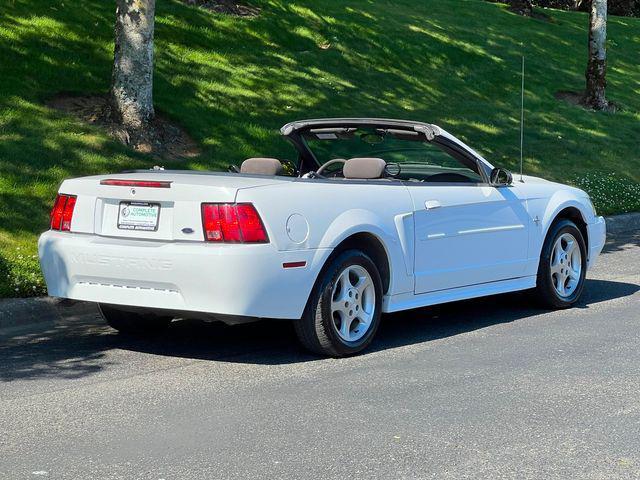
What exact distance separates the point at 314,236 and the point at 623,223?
29.3 ft

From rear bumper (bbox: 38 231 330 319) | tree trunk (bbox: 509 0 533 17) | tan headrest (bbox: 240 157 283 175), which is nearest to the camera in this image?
rear bumper (bbox: 38 231 330 319)

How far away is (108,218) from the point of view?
7594mm

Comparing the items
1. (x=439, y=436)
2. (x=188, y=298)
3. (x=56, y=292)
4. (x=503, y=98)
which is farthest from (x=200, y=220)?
(x=503, y=98)

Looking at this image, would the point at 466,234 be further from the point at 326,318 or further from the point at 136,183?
the point at 136,183

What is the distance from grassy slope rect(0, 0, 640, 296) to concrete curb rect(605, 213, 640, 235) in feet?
1.32

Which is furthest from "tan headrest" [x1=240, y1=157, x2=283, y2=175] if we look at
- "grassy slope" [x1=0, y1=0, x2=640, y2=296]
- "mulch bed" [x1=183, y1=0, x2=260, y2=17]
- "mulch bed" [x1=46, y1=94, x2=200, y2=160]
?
"mulch bed" [x1=183, y1=0, x2=260, y2=17]

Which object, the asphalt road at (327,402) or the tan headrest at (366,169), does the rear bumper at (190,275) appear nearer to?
the asphalt road at (327,402)

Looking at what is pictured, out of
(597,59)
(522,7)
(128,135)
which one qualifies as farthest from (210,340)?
(522,7)

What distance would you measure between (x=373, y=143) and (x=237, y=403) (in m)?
3.20

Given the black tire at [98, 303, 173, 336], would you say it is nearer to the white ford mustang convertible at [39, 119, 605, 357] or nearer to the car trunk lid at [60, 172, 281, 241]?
the white ford mustang convertible at [39, 119, 605, 357]

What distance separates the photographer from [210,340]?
8453 mm

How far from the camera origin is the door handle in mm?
8305

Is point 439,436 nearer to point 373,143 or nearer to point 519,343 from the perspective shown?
point 519,343

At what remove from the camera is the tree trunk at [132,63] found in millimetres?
14156
